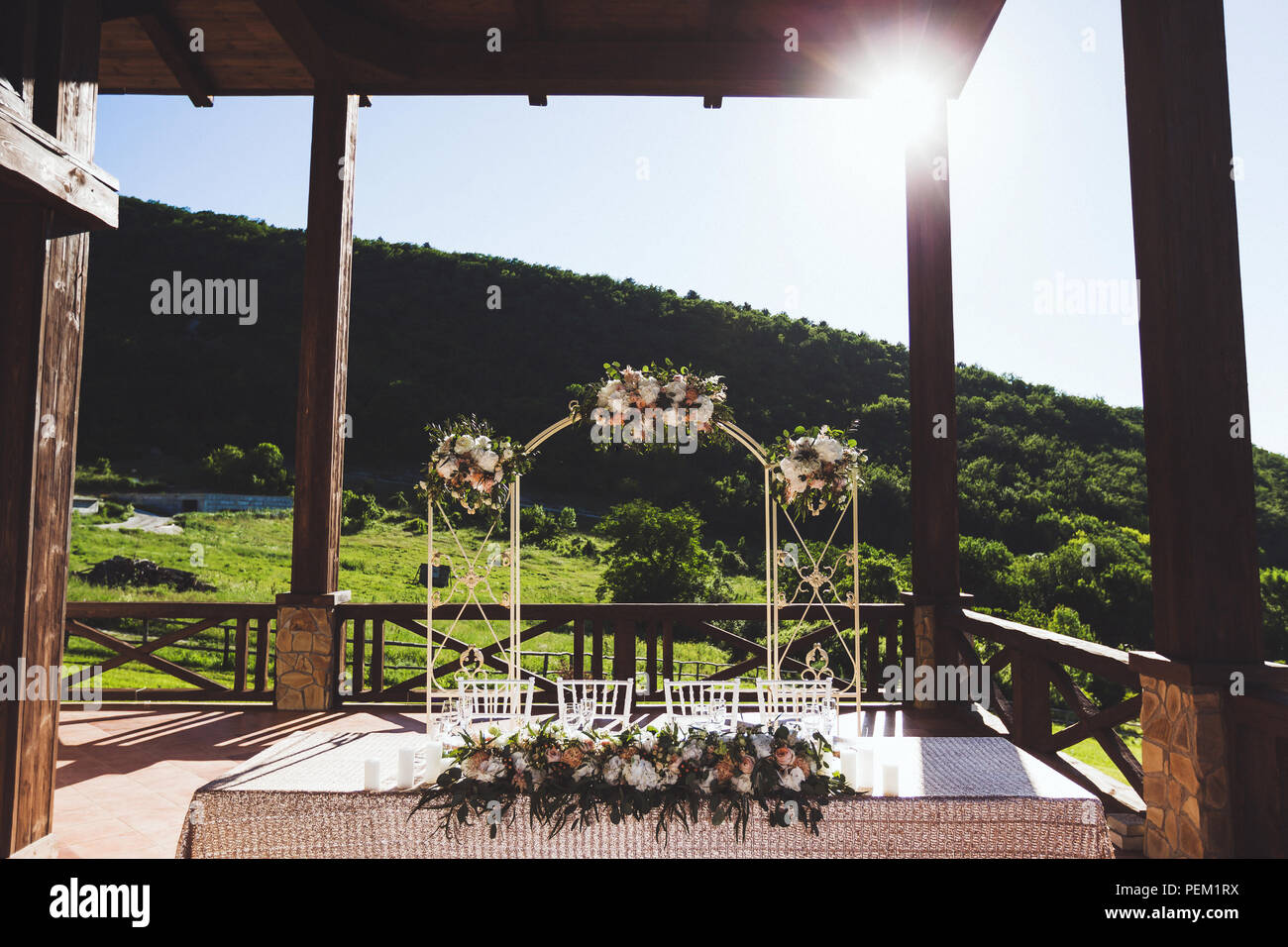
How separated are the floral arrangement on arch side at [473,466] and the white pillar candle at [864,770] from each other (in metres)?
2.48

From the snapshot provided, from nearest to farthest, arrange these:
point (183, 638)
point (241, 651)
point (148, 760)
Answer: point (148, 760), point (241, 651), point (183, 638)

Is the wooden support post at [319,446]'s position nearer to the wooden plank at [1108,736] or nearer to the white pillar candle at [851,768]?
the white pillar candle at [851,768]

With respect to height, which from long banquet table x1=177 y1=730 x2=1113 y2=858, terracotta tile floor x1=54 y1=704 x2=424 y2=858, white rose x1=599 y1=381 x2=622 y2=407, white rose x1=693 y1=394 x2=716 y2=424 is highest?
white rose x1=599 y1=381 x2=622 y2=407

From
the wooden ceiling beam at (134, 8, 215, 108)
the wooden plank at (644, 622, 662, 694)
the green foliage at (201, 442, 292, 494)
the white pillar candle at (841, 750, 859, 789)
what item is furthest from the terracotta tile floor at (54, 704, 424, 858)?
the green foliage at (201, 442, 292, 494)

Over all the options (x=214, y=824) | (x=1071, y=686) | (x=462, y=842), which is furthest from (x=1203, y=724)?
(x=214, y=824)

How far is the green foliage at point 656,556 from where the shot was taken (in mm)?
10445

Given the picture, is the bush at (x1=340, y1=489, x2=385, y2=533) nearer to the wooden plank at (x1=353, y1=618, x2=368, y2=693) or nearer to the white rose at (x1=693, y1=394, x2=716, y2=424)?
the wooden plank at (x1=353, y1=618, x2=368, y2=693)

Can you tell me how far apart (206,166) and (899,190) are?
2144 cm

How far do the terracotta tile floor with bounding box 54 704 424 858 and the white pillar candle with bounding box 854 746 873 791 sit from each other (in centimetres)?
285

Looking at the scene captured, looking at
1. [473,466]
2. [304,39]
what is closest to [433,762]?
[473,466]

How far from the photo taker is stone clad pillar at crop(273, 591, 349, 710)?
5551mm

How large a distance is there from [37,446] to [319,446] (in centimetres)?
255

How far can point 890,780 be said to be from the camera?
290cm

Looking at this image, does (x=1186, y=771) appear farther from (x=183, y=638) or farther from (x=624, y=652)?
(x=183, y=638)
